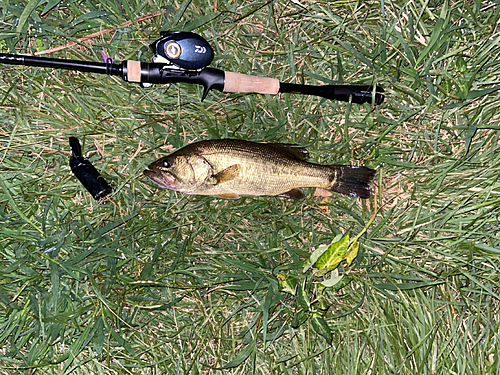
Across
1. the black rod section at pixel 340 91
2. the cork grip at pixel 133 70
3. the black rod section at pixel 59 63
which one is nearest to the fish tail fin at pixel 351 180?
the black rod section at pixel 340 91

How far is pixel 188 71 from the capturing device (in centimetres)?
320

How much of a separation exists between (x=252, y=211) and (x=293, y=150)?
63 centimetres

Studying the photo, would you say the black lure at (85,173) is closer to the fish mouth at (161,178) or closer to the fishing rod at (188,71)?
the fish mouth at (161,178)

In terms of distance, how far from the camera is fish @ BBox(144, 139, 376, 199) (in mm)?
3178

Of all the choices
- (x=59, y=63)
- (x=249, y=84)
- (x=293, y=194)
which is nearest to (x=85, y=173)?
(x=59, y=63)

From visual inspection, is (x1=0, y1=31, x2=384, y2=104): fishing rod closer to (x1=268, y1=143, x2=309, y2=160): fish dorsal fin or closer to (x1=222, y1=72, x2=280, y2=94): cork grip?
(x1=222, y1=72, x2=280, y2=94): cork grip

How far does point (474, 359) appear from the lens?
139 inches

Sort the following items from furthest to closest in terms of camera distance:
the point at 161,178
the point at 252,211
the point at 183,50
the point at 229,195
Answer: the point at 252,211, the point at 229,195, the point at 161,178, the point at 183,50

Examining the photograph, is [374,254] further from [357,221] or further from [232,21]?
[232,21]

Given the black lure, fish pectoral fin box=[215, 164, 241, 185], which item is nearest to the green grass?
the black lure

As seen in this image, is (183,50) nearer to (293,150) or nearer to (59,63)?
(59,63)

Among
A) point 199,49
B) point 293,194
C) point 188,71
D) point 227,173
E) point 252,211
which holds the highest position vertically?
point 199,49

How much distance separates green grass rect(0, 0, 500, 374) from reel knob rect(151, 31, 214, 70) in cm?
39

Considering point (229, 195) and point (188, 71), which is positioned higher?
point (188, 71)
